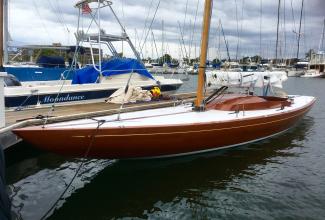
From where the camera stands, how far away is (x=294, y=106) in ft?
A: 45.6

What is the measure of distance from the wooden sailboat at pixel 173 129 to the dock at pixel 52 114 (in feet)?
1.59

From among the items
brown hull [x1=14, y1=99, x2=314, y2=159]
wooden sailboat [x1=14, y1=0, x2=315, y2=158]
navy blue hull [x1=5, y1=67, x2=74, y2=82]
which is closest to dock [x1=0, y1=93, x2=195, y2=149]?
wooden sailboat [x1=14, y1=0, x2=315, y2=158]

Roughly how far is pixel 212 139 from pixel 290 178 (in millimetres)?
2175

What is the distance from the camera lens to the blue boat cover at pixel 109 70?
14453 millimetres

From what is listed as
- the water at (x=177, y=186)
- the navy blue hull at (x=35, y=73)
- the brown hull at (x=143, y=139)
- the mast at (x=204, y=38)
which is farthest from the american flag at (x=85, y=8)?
the brown hull at (x=143, y=139)

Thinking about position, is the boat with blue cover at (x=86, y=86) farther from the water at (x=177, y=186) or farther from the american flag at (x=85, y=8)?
the american flag at (x=85, y=8)

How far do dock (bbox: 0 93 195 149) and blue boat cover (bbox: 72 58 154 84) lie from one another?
1.37 metres

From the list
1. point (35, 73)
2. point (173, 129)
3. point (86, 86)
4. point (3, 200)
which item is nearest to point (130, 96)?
point (86, 86)

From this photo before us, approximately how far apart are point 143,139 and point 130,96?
536 cm

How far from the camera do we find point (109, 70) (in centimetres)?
1434

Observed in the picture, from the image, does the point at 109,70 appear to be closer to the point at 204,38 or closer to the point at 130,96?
the point at 130,96

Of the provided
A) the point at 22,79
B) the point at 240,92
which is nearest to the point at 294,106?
the point at 240,92

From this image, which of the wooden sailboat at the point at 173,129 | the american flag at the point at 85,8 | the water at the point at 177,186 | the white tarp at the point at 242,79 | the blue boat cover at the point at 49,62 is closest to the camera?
the water at the point at 177,186

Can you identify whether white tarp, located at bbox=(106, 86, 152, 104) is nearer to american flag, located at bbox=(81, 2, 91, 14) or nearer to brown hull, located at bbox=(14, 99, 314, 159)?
american flag, located at bbox=(81, 2, 91, 14)
